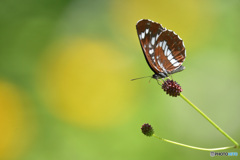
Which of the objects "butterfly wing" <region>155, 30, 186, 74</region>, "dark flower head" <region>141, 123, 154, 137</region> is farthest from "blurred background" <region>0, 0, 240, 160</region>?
"dark flower head" <region>141, 123, 154, 137</region>

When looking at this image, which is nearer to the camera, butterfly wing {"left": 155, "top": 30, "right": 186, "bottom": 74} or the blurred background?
butterfly wing {"left": 155, "top": 30, "right": 186, "bottom": 74}

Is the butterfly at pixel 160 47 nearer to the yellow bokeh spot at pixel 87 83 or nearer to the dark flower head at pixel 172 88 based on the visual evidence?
the dark flower head at pixel 172 88

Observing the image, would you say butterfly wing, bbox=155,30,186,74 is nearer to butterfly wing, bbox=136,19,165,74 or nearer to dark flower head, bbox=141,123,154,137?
butterfly wing, bbox=136,19,165,74

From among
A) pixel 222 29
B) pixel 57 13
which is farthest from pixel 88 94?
pixel 222 29

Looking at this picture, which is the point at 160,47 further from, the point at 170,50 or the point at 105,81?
the point at 105,81

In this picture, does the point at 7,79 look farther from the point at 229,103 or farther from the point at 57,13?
the point at 229,103

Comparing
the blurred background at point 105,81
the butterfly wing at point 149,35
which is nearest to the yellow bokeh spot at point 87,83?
the blurred background at point 105,81
